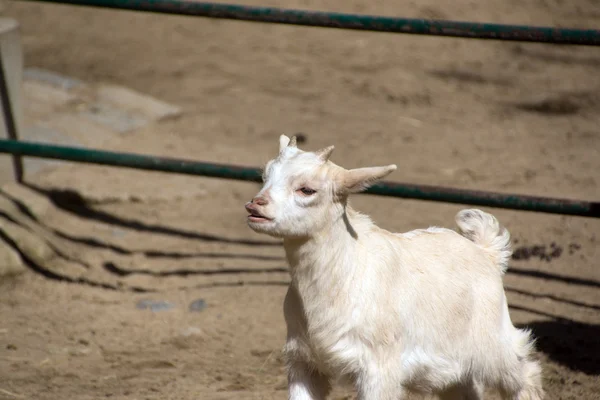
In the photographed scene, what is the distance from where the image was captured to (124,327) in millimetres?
4668

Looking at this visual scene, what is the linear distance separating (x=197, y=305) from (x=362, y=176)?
89.2 inches

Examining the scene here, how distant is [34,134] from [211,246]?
2.03 m

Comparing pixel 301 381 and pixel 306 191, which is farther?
pixel 301 381

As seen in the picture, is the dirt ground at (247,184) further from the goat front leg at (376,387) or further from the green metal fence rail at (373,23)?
the green metal fence rail at (373,23)

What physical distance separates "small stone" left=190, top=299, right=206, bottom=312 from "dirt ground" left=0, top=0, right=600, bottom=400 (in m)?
0.02

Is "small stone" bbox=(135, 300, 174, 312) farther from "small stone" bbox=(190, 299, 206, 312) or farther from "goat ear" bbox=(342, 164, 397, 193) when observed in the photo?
"goat ear" bbox=(342, 164, 397, 193)

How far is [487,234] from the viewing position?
3611 mm

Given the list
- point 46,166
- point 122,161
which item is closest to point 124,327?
point 122,161

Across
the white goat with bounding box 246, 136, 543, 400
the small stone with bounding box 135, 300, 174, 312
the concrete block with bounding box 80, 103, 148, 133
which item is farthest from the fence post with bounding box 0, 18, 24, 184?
the white goat with bounding box 246, 136, 543, 400

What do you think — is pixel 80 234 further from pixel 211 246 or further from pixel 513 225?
pixel 513 225

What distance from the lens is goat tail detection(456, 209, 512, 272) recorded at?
11.8 ft

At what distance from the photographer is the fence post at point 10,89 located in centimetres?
611

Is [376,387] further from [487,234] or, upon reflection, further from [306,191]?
[487,234]

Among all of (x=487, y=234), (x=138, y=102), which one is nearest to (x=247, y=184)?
(x=138, y=102)
